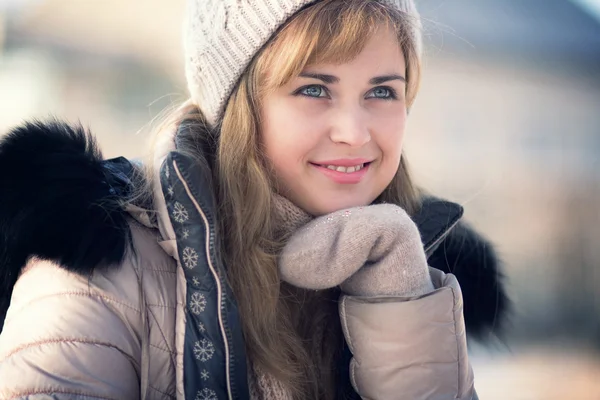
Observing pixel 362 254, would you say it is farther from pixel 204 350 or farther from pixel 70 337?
pixel 70 337

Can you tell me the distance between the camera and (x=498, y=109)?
404cm

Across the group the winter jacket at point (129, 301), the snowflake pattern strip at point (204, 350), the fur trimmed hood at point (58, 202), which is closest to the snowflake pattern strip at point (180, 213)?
the winter jacket at point (129, 301)

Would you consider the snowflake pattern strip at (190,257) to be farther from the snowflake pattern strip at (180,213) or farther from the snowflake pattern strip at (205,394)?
the snowflake pattern strip at (205,394)

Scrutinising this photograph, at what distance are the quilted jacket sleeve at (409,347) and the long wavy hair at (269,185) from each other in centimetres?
17

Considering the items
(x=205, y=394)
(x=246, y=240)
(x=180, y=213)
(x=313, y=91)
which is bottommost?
(x=205, y=394)

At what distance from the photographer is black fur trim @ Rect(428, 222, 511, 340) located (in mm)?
2119

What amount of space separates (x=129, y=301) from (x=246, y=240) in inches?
12.9

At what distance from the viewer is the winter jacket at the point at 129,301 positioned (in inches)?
51.1

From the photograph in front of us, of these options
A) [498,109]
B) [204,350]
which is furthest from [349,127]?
[498,109]

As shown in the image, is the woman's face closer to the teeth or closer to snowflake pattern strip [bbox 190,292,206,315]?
the teeth

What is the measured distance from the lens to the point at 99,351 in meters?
1.31

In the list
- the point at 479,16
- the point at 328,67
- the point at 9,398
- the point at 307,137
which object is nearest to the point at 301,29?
the point at 328,67

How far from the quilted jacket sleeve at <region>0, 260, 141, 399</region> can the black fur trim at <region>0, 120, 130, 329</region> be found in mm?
43

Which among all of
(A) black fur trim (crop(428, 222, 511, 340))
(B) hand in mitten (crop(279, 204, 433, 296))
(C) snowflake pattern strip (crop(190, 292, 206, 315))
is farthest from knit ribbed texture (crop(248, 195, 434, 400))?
(A) black fur trim (crop(428, 222, 511, 340))
